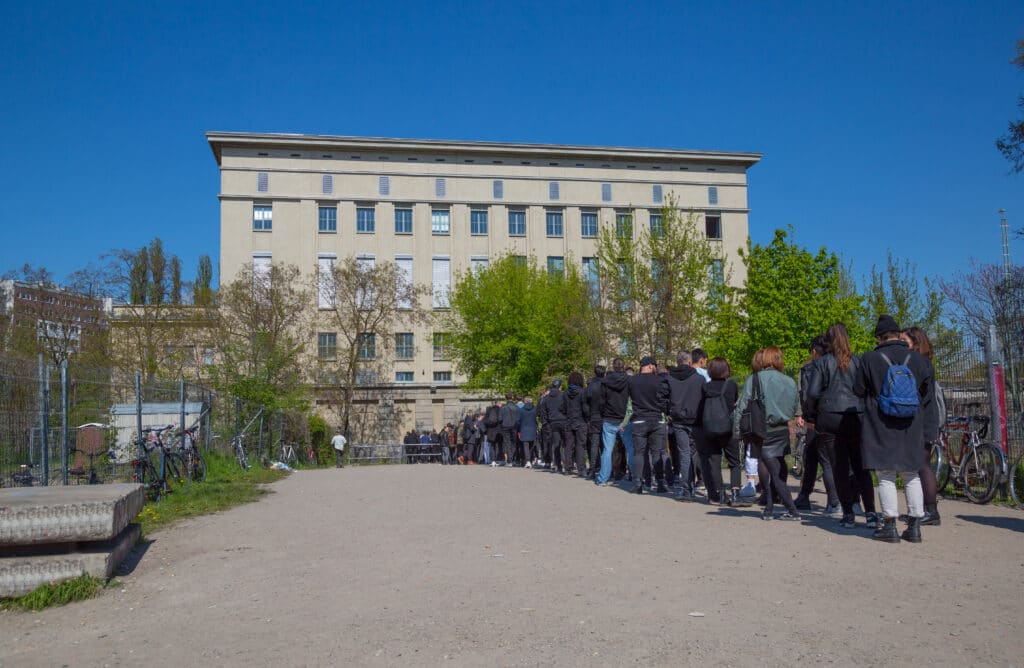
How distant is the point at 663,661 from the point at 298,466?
89.8 ft

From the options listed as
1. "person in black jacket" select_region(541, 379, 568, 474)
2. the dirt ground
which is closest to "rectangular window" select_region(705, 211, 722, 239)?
"person in black jacket" select_region(541, 379, 568, 474)

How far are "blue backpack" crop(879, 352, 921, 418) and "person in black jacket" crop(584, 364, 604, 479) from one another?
7614mm

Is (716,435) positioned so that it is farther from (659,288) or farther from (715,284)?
(715,284)

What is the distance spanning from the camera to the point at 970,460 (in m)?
10.8

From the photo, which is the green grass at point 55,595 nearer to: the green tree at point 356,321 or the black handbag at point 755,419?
the black handbag at point 755,419

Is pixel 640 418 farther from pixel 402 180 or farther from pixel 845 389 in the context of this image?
pixel 402 180

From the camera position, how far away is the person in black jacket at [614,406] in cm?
1391

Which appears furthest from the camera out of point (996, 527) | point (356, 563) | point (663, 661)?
point (996, 527)

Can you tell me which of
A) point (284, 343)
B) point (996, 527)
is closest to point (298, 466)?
point (284, 343)

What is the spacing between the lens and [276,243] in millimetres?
58469

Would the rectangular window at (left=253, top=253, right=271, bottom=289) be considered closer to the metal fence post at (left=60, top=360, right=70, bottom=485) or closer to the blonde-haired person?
the metal fence post at (left=60, top=360, right=70, bottom=485)

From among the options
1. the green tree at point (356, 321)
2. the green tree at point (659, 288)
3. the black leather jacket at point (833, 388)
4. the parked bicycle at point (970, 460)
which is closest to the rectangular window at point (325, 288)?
the green tree at point (356, 321)

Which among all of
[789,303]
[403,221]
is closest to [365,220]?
[403,221]

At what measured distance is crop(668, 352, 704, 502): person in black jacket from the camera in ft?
37.6
